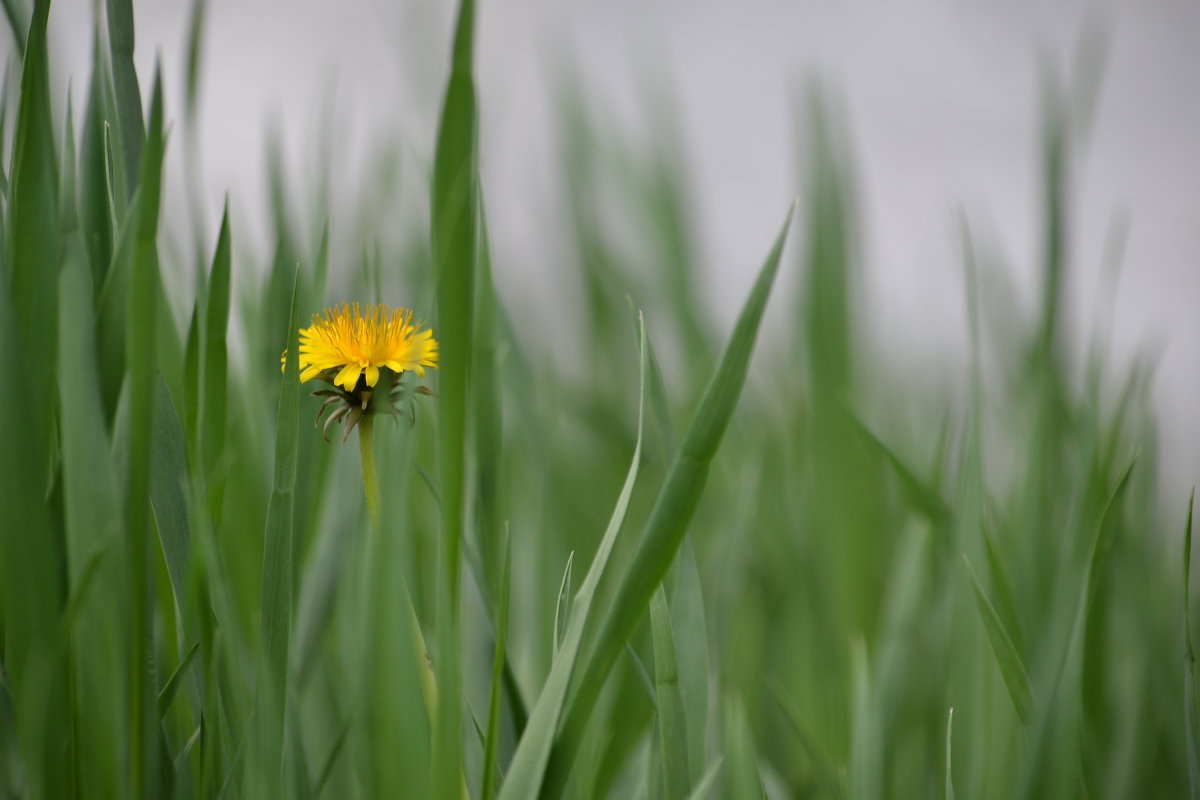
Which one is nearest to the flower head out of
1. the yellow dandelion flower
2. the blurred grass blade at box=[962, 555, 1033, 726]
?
the yellow dandelion flower

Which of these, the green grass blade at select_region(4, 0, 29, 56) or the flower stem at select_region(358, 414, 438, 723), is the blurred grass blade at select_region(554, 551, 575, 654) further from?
the green grass blade at select_region(4, 0, 29, 56)

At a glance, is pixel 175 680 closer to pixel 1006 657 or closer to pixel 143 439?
pixel 143 439

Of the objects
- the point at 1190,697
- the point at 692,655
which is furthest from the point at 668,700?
the point at 1190,697

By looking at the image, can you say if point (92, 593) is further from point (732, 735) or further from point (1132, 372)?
point (1132, 372)

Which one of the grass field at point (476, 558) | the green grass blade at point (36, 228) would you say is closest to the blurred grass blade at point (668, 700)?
the grass field at point (476, 558)

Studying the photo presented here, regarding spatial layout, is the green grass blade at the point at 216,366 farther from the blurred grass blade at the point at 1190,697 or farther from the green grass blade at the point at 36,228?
the blurred grass blade at the point at 1190,697

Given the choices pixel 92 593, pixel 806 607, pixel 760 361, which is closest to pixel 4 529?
pixel 92 593

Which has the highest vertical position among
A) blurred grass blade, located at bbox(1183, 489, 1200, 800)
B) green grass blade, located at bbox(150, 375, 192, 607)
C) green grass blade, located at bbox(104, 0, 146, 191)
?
green grass blade, located at bbox(104, 0, 146, 191)
